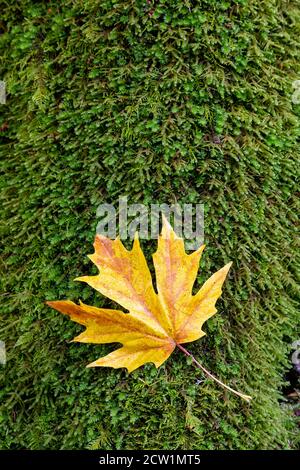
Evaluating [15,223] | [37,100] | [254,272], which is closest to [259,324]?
[254,272]

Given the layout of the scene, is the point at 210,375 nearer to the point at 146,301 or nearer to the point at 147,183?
the point at 146,301

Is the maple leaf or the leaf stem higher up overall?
the maple leaf

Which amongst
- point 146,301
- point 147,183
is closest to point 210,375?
point 146,301

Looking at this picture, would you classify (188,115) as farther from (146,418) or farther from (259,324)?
(146,418)

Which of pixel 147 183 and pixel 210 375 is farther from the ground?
pixel 147 183
